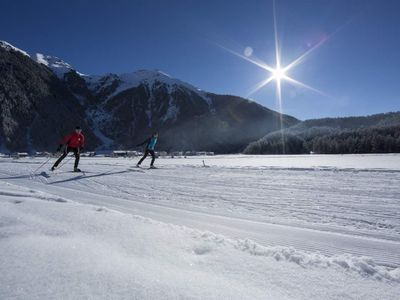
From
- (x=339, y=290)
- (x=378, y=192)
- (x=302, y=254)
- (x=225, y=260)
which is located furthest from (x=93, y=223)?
(x=378, y=192)

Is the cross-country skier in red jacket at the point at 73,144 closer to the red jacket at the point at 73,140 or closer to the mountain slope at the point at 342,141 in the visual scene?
the red jacket at the point at 73,140

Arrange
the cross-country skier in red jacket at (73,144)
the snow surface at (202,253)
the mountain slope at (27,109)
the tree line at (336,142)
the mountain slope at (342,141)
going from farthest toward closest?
the mountain slope at (27,109)
the mountain slope at (342,141)
the tree line at (336,142)
the cross-country skier in red jacket at (73,144)
the snow surface at (202,253)

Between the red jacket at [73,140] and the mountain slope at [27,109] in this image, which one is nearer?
the red jacket at [73,140]

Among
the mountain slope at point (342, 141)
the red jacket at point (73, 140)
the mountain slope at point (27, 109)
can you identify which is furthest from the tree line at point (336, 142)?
the mountain slope at point (27, 109)

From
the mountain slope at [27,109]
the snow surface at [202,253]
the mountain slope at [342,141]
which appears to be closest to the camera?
the snow surface at [202,253]

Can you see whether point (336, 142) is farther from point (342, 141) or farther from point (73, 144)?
point (73, 144)

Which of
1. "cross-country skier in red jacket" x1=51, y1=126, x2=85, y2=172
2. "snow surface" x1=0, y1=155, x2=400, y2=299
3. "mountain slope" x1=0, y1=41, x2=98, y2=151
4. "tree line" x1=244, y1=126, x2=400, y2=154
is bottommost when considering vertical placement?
"snow surface" x1=0, y1=155, x2=400, y2=299

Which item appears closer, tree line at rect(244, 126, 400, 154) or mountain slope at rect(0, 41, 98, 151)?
tree line at rect(244, 126, 400, 154)

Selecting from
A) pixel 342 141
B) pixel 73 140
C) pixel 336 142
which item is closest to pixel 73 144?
pixel 73 140

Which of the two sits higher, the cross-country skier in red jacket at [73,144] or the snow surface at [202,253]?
the cross-country skier in red jacket at [73,144]

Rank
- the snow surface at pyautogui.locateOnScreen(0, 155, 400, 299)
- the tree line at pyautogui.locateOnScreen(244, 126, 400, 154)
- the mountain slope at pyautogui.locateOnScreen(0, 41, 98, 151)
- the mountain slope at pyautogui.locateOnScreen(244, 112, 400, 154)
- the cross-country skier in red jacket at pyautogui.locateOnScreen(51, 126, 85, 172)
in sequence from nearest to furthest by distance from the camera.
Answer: the snow surface at pyautogui.locateOnScreen(0, 155, 400, 299) → the cross-country skier in red jacket at pyautogui.locateOnScreen(51, 126, 85, 172) → the tree line at pyautogui.locateOnScreen(244, 126, 400, 154) → the mountain slope at pyautogui.locateOnScreen(244, 112, 400, 154) → the mountain slope at pyautogui.locateOnScreen(0, 41, 98, 151)

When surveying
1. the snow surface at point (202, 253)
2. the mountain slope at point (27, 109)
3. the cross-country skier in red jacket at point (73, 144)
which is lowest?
the snow surface at point (202, 253)

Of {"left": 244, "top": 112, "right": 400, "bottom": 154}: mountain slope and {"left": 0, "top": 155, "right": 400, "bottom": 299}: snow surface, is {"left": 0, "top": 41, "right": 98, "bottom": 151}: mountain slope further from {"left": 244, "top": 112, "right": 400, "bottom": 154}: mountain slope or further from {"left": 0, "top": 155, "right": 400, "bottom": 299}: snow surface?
{"left": 0, "top": 155, "right": 400, "bottom": 299}: snow surface

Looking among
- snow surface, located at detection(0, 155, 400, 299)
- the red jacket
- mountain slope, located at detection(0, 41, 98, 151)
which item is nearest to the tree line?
the red jacket
